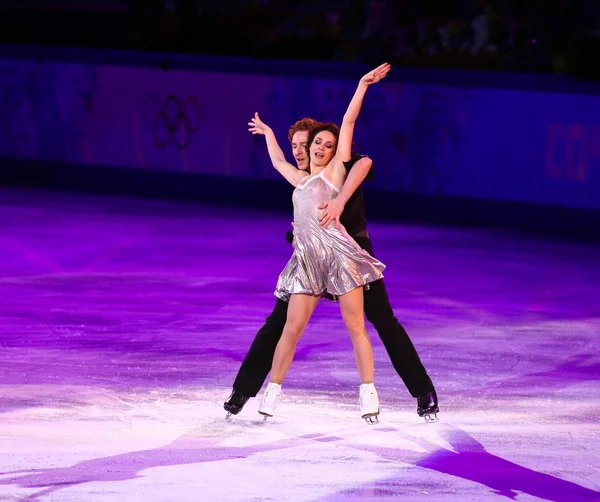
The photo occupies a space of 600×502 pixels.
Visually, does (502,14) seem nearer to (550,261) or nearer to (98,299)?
(550,261)

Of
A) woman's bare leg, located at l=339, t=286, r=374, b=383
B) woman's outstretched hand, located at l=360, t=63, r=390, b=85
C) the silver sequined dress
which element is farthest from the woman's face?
woman's bare leg, located at l=339, t=286, r=374, b=383

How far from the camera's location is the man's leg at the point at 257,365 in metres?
7.91

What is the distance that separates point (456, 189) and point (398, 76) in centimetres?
181

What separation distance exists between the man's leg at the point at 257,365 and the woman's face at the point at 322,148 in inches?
30.5

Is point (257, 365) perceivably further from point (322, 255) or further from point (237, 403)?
point (322, 255)

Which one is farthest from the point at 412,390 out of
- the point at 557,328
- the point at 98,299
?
the point at 98,299

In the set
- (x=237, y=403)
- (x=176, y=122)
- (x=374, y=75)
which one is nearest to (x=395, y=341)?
(x=237, y=403)

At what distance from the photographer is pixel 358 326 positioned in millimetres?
7762

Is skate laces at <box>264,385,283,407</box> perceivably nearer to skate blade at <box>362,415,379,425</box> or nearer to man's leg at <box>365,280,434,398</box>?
skate blade at <box>362,415,379,425</box>

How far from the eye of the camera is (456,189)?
17.7 m

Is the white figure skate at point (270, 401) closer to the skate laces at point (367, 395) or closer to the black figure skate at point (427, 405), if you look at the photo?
the skate laces at point (367, 395)

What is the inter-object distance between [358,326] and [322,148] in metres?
0.93

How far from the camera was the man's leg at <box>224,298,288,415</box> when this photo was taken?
7.91m

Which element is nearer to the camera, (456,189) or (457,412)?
(457,412)
